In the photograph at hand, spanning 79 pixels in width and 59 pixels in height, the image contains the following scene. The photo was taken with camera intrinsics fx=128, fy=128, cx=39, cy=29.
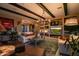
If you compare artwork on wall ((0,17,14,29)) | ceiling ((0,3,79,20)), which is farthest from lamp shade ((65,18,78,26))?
artwork on wall ((0,17,14,29))

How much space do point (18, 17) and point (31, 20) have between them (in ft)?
0.74

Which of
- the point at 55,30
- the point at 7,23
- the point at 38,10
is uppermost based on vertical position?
the point at 38,10

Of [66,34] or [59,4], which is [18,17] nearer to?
[59,4]

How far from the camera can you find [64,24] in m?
2.21

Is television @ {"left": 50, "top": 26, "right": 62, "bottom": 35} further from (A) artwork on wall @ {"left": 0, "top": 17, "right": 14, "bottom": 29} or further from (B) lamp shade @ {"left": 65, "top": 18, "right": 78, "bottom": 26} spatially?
(A) artwork on wall @ {"left": 0, "top": 17, "right": 14, "bottom": 29}

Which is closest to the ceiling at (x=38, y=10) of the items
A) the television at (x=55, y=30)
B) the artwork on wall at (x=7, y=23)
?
the artwork on wall at (x=7, y=23)

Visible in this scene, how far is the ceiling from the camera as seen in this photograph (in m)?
2.13

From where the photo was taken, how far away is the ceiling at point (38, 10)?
83.8 inches

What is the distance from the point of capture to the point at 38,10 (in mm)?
2209

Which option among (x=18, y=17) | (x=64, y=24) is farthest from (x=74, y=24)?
(x=18, y=17)

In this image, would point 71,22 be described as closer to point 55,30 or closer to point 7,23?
point 55,30

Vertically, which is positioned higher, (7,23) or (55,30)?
(7,23)

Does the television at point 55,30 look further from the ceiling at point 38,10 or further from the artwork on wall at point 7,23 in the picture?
the artwork on wall at point 7,23

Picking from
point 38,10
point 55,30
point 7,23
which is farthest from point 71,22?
point 7,23
